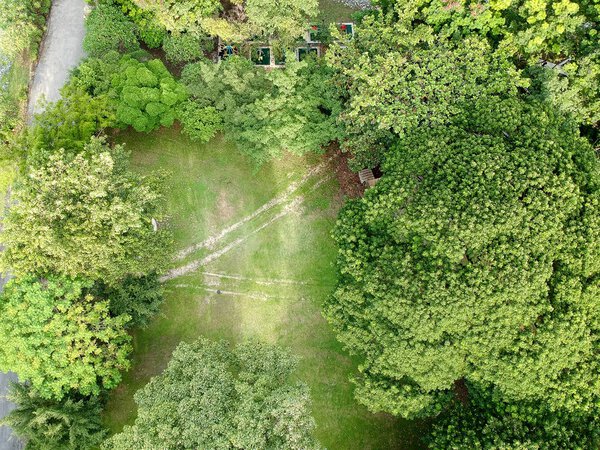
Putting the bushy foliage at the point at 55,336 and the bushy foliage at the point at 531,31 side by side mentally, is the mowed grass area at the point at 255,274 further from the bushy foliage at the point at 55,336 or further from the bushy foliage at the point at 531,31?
the bushy foliage at the point at 531,31

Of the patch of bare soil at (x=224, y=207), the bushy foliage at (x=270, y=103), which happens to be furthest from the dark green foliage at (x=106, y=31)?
the patch of bare soil at (x=224, y=207)

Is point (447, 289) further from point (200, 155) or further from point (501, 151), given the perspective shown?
point (200, 155)

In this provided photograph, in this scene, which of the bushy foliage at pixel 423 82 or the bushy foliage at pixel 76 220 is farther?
the bushy foliage at pixel 423 82

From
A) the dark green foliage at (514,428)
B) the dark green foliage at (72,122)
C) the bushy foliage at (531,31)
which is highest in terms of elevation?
the bushy foliage at (531,31)

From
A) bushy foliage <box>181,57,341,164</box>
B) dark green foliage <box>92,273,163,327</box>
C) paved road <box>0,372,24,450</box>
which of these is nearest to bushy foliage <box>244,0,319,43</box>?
bushy foliage <box>181,57,341,164</box>

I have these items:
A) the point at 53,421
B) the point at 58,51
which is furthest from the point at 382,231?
the point at 58,51
